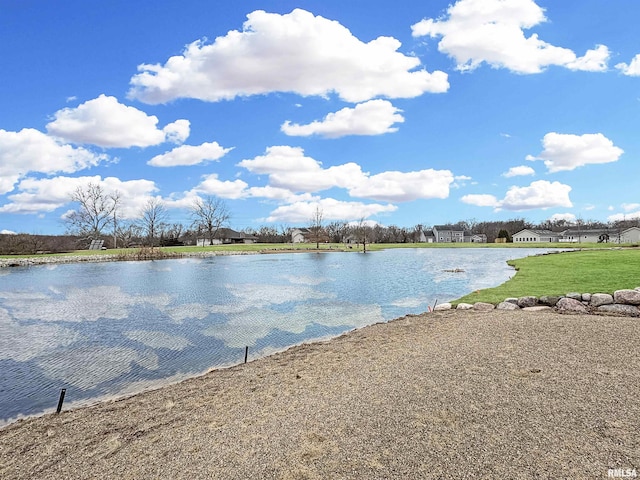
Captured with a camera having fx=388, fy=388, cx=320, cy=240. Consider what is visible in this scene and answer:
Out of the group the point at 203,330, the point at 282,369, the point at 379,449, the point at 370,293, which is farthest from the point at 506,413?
the point at 370,293

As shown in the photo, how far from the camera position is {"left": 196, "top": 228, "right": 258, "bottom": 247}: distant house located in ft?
320

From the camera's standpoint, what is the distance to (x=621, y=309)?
10.2 meters

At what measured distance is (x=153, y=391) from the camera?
6945 mm

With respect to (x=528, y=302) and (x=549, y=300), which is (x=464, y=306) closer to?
(x=528, y=302)

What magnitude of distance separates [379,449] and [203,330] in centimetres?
894

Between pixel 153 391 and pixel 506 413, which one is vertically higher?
pixel 506 413

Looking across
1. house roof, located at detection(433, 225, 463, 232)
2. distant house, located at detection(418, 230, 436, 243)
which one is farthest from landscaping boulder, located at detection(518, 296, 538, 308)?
house roof, located at detection(433, 225, 463, 232)

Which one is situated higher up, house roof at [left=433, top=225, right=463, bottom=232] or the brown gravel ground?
house roof at [left=433, top=225, right=463, bottom=232]

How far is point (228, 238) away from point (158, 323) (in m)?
89.5

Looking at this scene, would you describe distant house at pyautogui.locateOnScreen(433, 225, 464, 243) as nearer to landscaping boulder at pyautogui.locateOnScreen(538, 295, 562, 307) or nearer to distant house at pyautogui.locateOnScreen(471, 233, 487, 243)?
distant house at pyautogui.locateOnScreen(471, 233, 487, 243)

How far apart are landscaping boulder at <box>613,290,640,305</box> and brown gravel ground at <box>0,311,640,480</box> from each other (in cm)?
318

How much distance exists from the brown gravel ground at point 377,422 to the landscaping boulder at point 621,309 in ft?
8.59

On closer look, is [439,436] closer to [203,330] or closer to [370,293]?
[203,330]

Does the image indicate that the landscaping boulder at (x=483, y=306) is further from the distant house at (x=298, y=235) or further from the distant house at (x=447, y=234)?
the distant house at (x=447, y=234)
